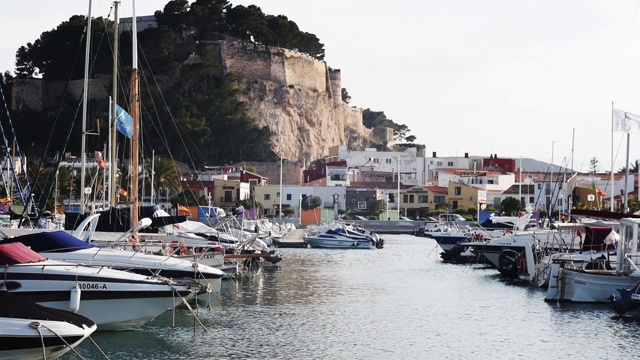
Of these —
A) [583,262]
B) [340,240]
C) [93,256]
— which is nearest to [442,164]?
[340,240]

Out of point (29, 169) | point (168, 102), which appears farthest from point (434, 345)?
point (168, 102)

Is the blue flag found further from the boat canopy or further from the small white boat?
the small white boat

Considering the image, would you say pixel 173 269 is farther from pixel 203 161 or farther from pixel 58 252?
pixel 203 161

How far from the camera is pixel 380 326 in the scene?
2756 centimetres

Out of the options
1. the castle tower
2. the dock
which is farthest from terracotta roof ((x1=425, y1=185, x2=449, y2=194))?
the dock

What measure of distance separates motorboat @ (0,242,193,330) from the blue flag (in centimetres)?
1266

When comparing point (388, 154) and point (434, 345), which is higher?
point (388, 154)

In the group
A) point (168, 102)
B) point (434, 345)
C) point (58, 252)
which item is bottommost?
point (434, 345)

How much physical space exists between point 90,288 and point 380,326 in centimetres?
879

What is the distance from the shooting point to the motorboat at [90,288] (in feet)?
67.1

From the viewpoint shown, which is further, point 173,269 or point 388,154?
point 388,154

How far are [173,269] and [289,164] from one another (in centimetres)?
8792

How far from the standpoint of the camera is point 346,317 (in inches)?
1153

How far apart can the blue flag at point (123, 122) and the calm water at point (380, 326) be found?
5747 mm
